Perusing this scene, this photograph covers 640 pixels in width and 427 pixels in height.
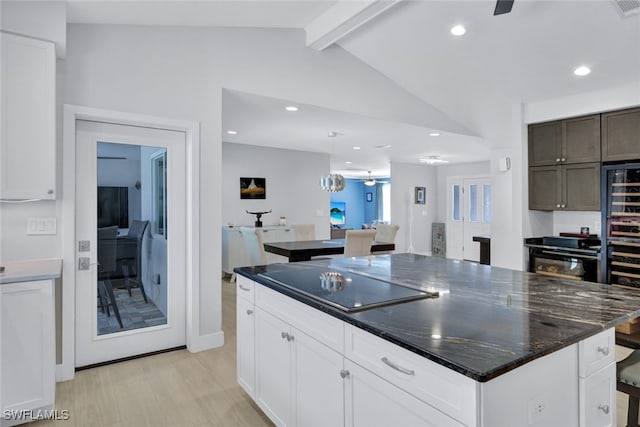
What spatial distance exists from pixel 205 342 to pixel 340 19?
310 cm

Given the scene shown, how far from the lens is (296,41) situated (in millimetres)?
3926

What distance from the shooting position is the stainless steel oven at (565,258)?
4039mm

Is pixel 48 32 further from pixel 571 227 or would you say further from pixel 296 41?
pixel 571 227

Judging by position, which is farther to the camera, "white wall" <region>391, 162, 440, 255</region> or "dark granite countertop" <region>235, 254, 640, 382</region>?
"white wall" <region>391, 162, 440, 255</region>

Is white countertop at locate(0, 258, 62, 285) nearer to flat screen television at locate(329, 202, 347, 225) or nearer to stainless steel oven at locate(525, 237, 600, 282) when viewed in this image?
stainless steel oven at locate(525, 237, 600, 282)

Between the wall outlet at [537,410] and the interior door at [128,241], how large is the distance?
2923mm

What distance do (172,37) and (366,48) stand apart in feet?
6.50

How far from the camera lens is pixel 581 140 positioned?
422 cm

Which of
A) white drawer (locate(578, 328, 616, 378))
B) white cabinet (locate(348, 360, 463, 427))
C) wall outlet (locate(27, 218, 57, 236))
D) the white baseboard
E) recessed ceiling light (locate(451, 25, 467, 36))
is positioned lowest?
the white baseboard

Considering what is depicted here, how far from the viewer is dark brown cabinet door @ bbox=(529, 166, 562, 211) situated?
176 inches

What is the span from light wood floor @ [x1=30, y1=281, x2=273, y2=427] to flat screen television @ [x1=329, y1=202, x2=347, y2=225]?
448 inches

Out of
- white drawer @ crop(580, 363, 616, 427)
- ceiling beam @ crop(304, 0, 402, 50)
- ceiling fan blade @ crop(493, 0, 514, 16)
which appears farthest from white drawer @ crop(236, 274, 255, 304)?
ceiling beam @ crop(304, 0, 402, 50)

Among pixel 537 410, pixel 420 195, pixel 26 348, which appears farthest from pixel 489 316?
pixel 420 195

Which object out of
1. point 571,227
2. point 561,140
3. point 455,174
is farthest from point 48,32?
point 455,174
